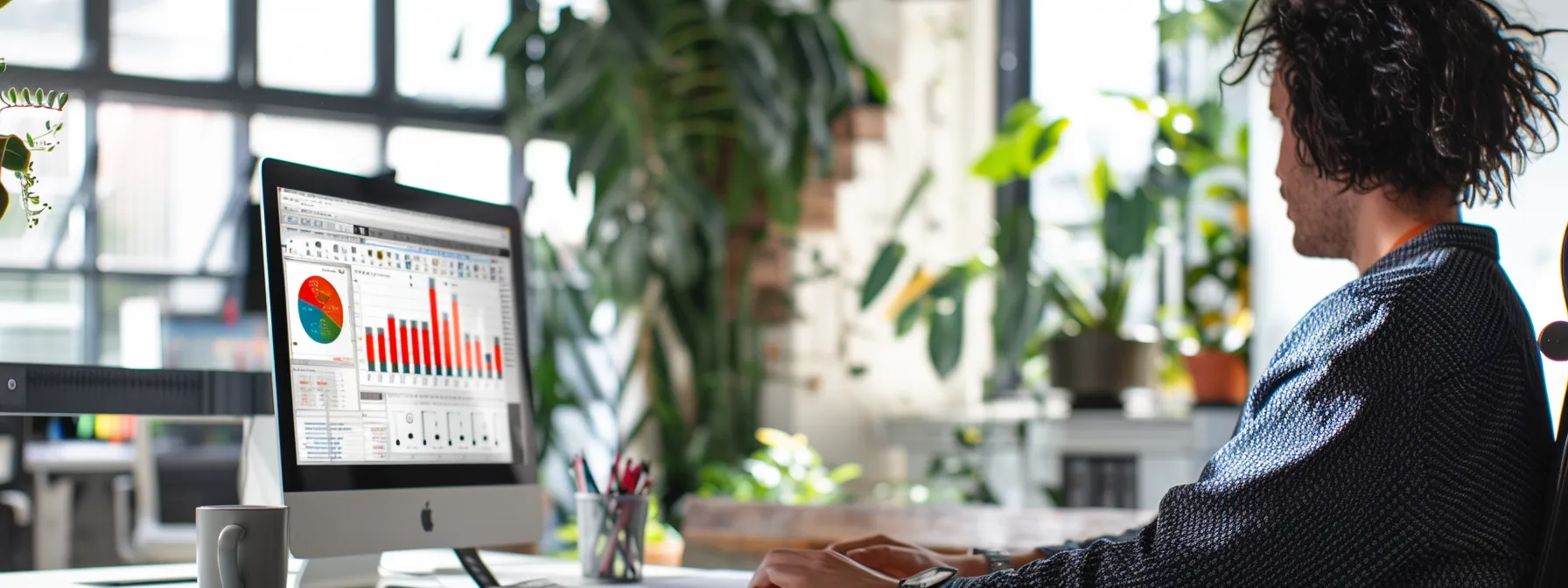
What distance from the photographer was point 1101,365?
3.97m

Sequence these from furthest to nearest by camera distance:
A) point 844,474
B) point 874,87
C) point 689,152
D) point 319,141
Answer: point 319,141
point 874,87
point 689,152
point 844,474

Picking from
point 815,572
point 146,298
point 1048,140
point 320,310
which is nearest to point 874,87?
point 1048,140

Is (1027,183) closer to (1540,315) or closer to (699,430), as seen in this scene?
(699,430)

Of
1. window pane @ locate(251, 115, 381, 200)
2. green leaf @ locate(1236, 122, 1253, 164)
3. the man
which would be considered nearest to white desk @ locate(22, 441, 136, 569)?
window pane @ locate(251, 115, 381, 200)

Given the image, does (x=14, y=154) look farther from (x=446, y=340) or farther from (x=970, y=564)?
(x=970, y=564)

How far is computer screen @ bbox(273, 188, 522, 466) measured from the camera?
138cm

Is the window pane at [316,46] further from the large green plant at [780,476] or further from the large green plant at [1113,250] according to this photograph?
the large green plant at [1113,250]

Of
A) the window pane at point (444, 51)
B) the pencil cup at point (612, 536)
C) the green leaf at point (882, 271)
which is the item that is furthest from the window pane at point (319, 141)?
the pencil cup at point (612, 536)

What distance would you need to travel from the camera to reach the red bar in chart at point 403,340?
148cm

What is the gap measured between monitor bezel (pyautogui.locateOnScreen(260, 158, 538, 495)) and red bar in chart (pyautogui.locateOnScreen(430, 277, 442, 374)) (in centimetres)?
9

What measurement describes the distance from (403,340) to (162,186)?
416 cm

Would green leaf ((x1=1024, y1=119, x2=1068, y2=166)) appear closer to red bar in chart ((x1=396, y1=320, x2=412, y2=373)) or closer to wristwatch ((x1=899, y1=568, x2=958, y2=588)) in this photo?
red bar in chart ((x1=396, y1=320, x2=412, y2=373))

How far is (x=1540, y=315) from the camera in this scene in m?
1.56

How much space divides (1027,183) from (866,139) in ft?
2.18
